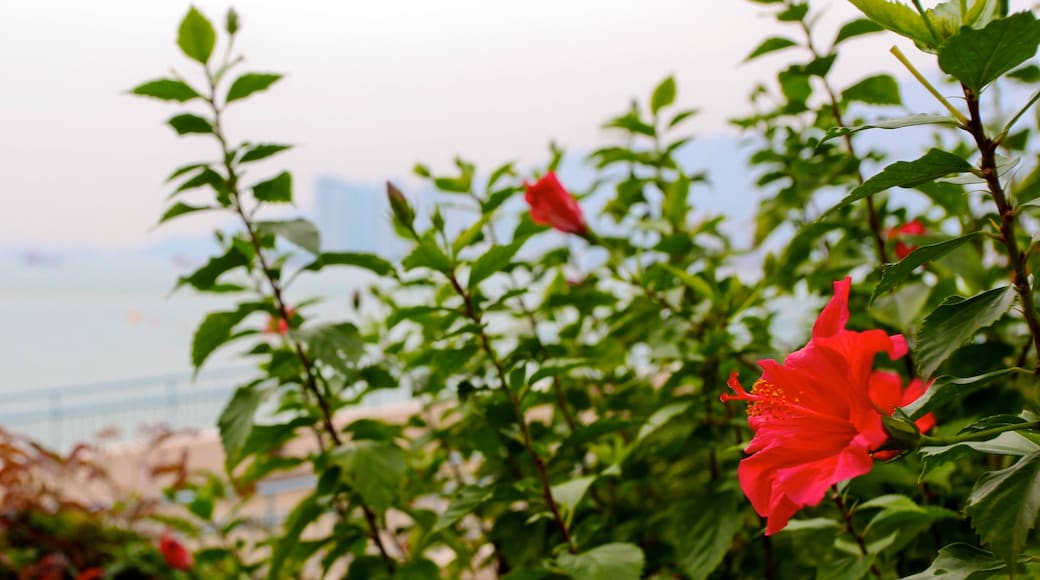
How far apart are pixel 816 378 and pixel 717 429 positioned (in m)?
0.44

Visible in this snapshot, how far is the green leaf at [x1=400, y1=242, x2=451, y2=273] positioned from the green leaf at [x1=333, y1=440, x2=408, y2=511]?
175 millimetres

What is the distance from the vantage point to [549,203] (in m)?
0.79

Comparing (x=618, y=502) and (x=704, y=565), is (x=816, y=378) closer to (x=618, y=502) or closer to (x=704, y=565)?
(x=704, y=565)

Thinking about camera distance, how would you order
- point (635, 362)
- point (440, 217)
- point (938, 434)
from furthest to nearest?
1. point (635, 362)
2. point (440, 217)
3. point (938, 434)

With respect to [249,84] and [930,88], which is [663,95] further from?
[930,88]

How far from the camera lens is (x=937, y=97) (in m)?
0.37

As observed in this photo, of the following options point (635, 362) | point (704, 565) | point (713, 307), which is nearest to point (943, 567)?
point (704, 565)

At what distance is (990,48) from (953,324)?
119 millimetres

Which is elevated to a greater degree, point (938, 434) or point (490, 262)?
point (490, 262)

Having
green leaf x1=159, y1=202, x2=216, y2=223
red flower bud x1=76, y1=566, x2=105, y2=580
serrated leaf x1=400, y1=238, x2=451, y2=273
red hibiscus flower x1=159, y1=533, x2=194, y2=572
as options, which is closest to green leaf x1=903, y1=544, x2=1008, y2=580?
serrated leaf x1=400, y1=238, x2=451, y2=273

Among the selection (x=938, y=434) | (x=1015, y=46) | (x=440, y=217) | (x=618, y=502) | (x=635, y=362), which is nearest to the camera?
(x=1015, y=46)

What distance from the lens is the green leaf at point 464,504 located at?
2.21 feet

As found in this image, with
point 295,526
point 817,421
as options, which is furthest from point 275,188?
point 817,421

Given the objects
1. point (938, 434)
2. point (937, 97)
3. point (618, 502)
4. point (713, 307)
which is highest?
point (937, 97)
